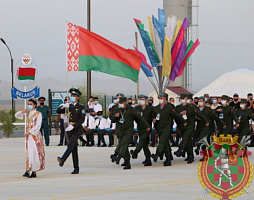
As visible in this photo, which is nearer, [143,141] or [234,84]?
[143,141]

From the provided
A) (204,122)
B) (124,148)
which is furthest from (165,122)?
(204,122)

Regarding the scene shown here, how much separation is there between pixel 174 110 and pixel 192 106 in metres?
1.35

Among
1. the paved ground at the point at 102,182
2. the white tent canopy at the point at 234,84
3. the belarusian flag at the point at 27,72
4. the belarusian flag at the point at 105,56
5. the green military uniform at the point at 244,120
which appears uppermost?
the belarusian flag at the point at 105,56

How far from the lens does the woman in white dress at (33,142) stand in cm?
1733

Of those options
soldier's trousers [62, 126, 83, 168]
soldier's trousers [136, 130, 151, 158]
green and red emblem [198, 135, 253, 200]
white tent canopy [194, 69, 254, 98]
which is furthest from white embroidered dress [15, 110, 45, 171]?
white tent canopy [194, 69, 254, 98]

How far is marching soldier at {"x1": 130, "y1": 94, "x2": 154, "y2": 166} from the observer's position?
2044 cm

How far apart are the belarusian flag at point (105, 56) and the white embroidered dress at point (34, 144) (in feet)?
24.1

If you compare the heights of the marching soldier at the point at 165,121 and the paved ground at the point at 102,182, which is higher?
the marching soldier at the point at 165,121

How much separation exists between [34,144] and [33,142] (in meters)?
0.05

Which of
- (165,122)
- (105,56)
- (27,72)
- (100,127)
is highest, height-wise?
(105,56)

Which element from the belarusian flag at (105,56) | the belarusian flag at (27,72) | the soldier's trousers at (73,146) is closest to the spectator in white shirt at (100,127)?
the belarusian flag at (105,56)

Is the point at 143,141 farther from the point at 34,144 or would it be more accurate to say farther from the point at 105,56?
the point at 105,56

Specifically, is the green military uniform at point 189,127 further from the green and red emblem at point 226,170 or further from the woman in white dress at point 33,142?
the green and red emblem at point 226,170

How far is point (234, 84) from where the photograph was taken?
164 ft
